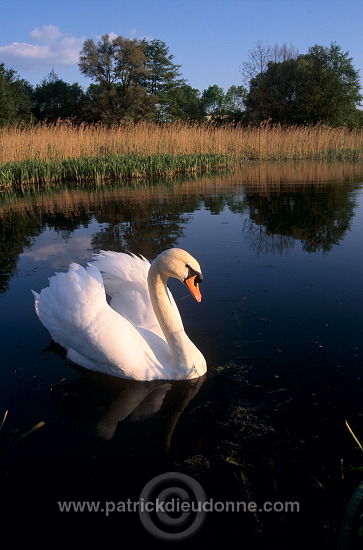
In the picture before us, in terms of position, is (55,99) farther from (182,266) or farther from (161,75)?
(182,266)

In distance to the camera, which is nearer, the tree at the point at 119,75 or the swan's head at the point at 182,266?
the swan's head at the point at 182,266

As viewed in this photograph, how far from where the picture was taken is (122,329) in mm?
3203

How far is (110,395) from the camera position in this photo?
126 inches

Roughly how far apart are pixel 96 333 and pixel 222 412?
101 cm

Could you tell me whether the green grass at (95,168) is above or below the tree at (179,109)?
below

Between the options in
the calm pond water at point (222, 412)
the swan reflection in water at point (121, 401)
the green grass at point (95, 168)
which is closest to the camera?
the calm pond water at point (222, 412)

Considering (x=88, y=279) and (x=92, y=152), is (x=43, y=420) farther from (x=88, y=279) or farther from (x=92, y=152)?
(x=92, y=152)

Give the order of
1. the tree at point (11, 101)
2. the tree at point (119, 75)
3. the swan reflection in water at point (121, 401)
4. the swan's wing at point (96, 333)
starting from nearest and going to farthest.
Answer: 1. the swan reflection in water at point (121, 401)
2. the swan's wing at point (96, 333)
3. the tree at point (11, 101)
4. the tree at point (119, 75)

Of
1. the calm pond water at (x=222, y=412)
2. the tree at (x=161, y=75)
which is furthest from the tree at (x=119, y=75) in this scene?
the calm pond water at (x=222, y=412)

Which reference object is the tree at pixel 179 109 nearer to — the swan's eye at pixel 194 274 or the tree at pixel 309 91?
the tree at pixel 309 91

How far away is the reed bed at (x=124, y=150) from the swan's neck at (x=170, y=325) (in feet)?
40.5

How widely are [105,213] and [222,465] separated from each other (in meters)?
8.00

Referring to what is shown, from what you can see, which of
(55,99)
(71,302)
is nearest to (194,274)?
(71,302)

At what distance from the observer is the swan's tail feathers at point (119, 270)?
3902mm
